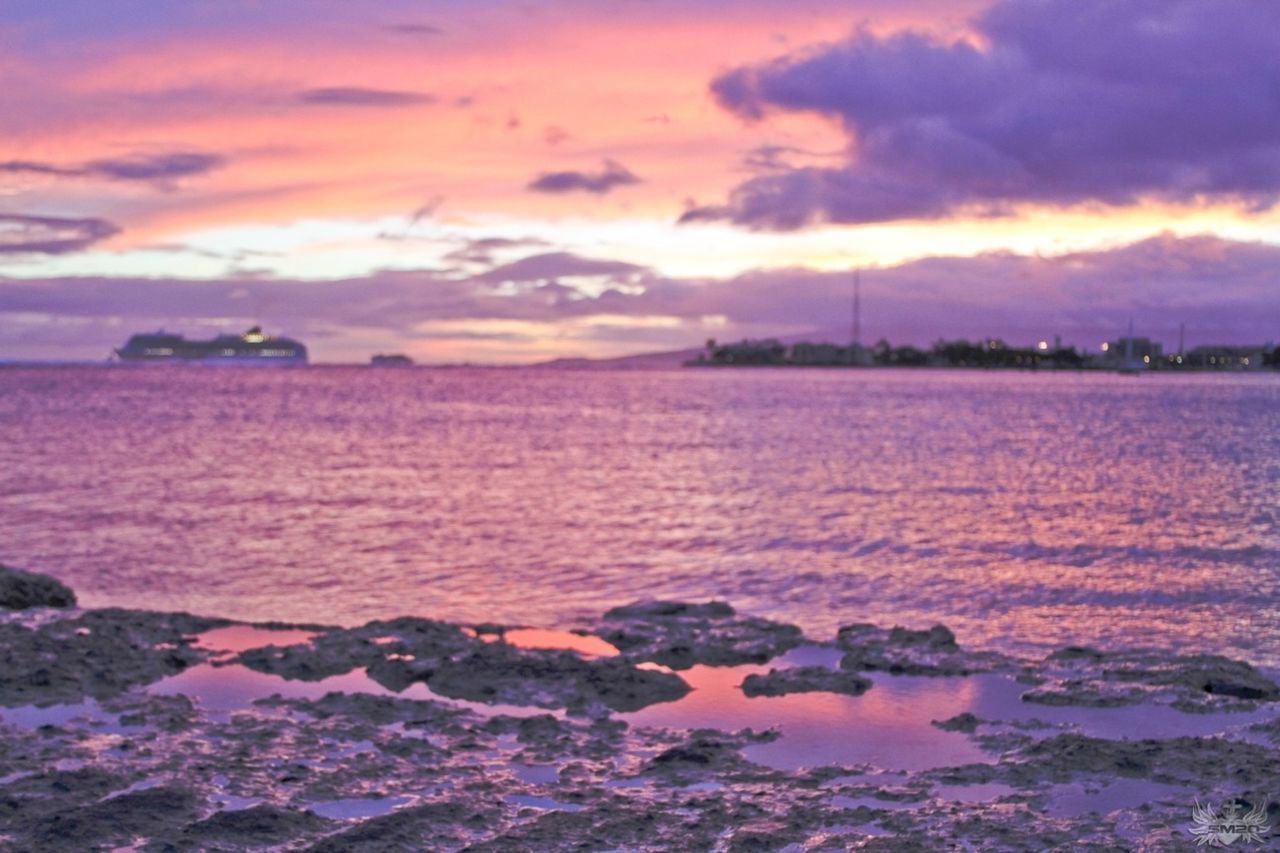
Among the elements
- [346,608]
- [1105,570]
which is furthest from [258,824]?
[1105,570]

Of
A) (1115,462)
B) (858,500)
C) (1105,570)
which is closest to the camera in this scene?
(1105,570)

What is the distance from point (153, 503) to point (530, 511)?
10.4 metres

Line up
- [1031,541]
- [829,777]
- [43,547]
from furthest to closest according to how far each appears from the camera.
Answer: [1031,541] < [43,547] < [829,777]

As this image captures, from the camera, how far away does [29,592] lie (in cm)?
1677

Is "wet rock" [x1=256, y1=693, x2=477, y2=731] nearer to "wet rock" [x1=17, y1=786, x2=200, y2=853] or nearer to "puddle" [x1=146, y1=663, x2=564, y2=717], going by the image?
"puddle" [x1=146, y1=663, x2=564, y2=717]

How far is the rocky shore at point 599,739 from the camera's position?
838 centimetres

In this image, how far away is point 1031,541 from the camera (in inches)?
1078

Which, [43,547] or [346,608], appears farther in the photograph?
[43,547]

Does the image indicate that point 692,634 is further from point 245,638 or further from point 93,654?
point 93,654

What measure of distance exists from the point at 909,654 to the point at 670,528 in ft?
49.2

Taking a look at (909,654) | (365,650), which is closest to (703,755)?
(909,654)

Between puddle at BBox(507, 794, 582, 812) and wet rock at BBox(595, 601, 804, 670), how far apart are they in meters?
4.88

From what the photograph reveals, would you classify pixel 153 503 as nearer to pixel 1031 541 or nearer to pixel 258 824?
pixel 1031 541

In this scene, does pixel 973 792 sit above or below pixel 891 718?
above
